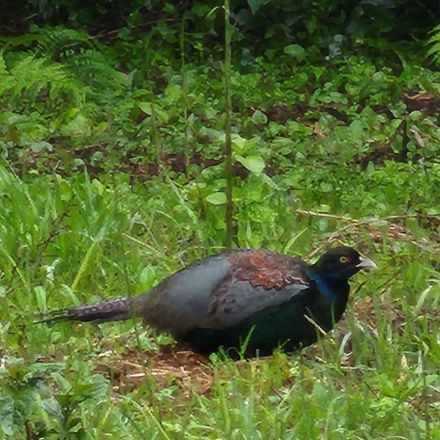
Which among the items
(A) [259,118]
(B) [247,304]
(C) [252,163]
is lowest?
(A) [259,118]

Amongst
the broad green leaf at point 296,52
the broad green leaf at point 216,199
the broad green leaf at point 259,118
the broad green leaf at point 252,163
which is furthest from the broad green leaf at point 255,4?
the broad green leaf at point 216,199

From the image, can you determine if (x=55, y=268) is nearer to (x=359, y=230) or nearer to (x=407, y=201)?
(x=359, y=230)

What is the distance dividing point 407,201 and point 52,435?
308 cm

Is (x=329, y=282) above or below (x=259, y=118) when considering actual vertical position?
above

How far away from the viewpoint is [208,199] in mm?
6789

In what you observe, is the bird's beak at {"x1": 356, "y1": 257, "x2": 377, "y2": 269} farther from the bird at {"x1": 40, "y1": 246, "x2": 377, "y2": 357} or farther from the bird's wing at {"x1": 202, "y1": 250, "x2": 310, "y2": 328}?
the bird's wing at {"x1": 202, "y1": 250, "x2": 310, "y2": 328}

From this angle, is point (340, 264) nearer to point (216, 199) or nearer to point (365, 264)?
point (365, 264)

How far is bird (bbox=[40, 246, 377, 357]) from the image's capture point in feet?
19.0

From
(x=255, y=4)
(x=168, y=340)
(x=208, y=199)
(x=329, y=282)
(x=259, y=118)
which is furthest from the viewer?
(x=255, y=4)

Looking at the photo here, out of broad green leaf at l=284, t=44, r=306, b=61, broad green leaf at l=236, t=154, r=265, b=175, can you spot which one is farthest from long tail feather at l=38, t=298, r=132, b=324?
broad green leaf at l=284, t=44, r=306, b=61

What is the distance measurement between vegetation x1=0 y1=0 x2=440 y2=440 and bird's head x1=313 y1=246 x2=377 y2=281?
171 mm

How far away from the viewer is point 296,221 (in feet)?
22.9

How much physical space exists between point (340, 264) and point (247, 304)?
15.3 inches

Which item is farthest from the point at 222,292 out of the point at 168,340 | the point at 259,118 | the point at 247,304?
the point at 259,118
